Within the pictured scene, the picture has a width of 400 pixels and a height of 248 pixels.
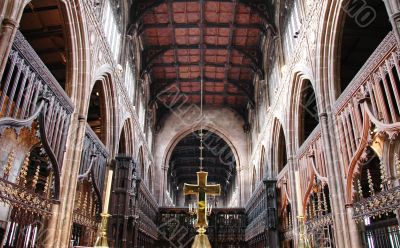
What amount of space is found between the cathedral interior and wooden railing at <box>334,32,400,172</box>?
0.11ft

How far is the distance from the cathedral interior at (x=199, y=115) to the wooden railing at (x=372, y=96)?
35 millimetres

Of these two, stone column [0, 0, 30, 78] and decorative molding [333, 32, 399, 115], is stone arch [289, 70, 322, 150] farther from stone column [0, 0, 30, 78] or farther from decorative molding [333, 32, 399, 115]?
stone column [0, 0, 30, 78]

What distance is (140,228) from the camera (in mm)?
16359

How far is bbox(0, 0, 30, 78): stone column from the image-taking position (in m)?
6.10

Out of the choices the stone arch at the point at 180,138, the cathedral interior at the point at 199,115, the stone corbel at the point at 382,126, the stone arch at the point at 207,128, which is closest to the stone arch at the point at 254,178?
the cathedral interior at the point at 199,115

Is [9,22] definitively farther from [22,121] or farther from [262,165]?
[262,165]

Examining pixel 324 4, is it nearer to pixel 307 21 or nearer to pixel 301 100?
pixel 307 21

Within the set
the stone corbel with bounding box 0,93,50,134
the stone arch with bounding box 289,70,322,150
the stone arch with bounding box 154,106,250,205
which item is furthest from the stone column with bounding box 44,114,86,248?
the stone arch with bounding box 154,106,250,205

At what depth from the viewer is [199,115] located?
28344 mm

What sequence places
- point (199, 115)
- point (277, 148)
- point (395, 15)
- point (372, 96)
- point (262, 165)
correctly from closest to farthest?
point (395, 15) → point (372, 96) → point (277, 148) → point (262, 165) → point (199, 115)

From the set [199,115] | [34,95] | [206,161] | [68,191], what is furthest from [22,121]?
[206,161]

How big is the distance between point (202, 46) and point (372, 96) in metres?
14.6

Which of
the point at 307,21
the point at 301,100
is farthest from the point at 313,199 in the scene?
the point at 307,21

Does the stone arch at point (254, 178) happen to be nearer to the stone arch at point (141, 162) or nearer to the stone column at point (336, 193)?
the stone arch at point (141, 162)
